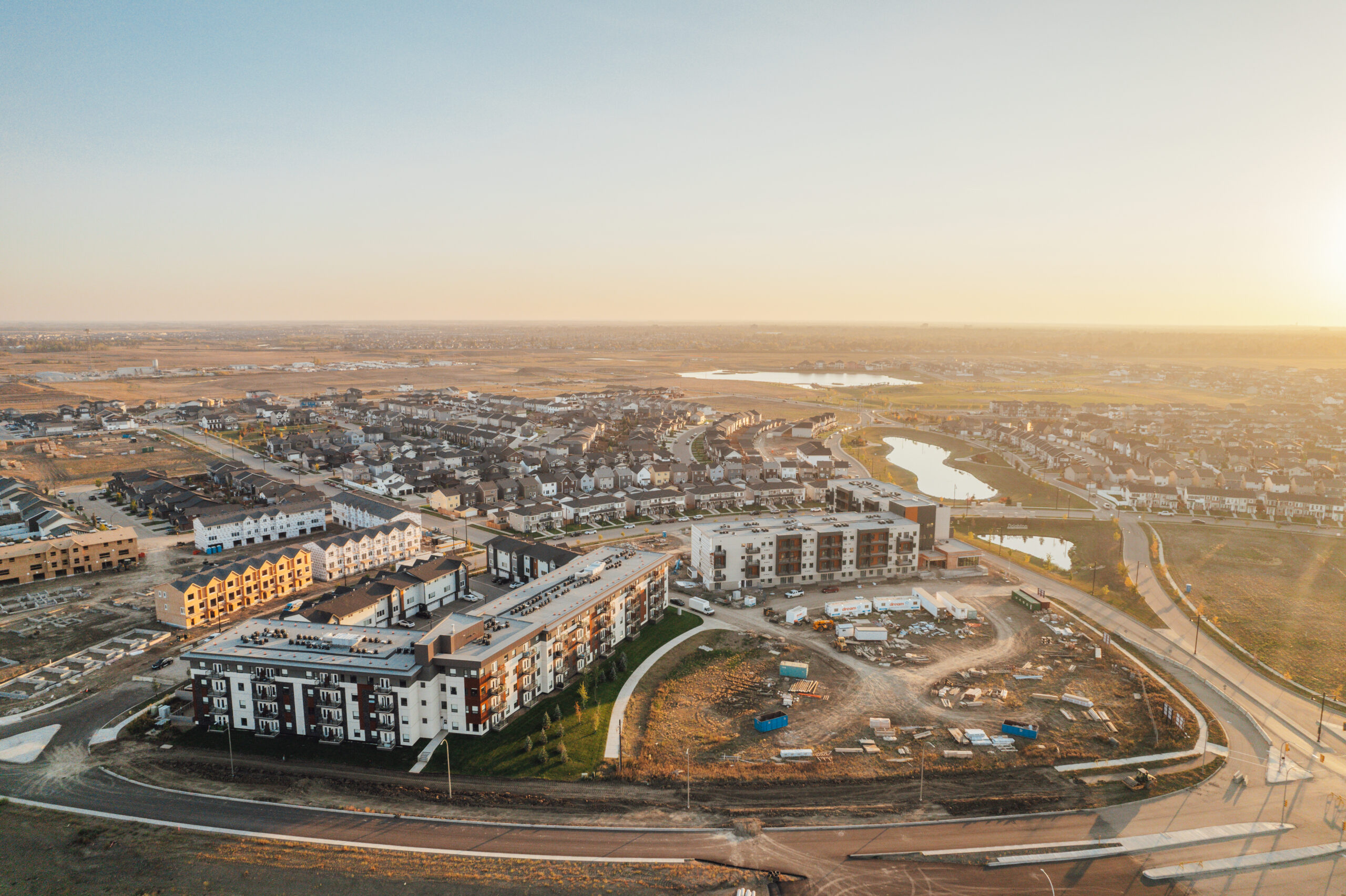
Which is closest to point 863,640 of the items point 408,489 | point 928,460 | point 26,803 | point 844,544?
point 844,544

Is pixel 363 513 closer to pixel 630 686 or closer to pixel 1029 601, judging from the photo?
pixel 630 686

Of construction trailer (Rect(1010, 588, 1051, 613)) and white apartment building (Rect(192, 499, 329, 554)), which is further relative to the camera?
white apartment building (Rect(192, 499, 329, 554))

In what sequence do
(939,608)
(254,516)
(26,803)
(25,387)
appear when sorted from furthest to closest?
(25,387)
(254,516)
(939,608)
(26,803)

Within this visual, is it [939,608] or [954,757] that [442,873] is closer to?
[954,757]

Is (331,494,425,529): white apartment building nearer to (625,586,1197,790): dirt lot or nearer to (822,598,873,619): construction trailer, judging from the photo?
(625,586,1197,790): dirt lot

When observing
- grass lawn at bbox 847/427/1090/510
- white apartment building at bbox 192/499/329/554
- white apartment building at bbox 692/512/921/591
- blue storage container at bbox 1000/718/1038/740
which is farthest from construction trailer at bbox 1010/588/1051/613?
white apartment building at bbox 192/499/329/554

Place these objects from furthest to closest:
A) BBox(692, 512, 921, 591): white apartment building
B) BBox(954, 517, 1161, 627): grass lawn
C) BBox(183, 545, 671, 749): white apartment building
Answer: BBox(692, 512, 921, 591): white apartment building
BBox(954, 517, 1161, 627): grass lawn
BBox(183, 545, 671, 749): white apartment building
